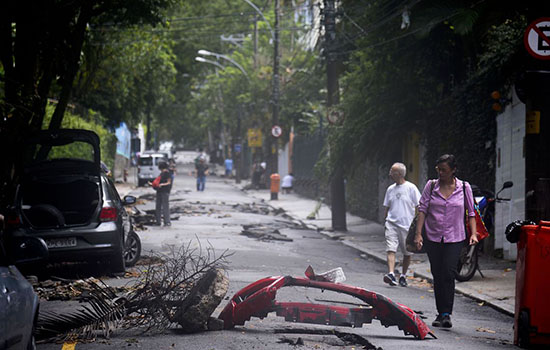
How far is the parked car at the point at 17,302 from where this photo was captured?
4.86 m

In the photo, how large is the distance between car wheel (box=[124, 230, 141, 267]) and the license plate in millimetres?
1316

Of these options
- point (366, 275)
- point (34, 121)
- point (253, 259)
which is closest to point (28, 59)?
point (34, 121)

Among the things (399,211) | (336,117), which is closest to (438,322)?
(399,211)

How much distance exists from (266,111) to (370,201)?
27.7m

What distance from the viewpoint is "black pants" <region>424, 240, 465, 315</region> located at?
846 centimetres

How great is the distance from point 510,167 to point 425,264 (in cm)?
228

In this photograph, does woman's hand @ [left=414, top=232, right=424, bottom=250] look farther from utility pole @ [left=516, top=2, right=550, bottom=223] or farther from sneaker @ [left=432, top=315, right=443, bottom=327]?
utility pole @ [left=516, top=2, right=550, bottom=223]

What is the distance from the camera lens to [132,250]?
515 inches

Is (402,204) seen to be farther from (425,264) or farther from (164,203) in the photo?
(164,203)

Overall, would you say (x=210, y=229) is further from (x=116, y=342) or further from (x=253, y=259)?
(x=116, y=342)

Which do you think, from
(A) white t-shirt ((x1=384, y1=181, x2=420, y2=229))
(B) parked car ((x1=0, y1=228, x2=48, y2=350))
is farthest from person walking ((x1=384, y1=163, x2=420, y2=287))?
(B) parked car ((x1=0, y1=228, x2=48, y2=350))

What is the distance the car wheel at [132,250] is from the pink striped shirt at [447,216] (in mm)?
5767

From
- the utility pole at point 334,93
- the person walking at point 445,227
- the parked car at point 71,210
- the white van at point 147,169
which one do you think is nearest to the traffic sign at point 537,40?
the person walking at point 445,227

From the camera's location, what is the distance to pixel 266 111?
170 feet
